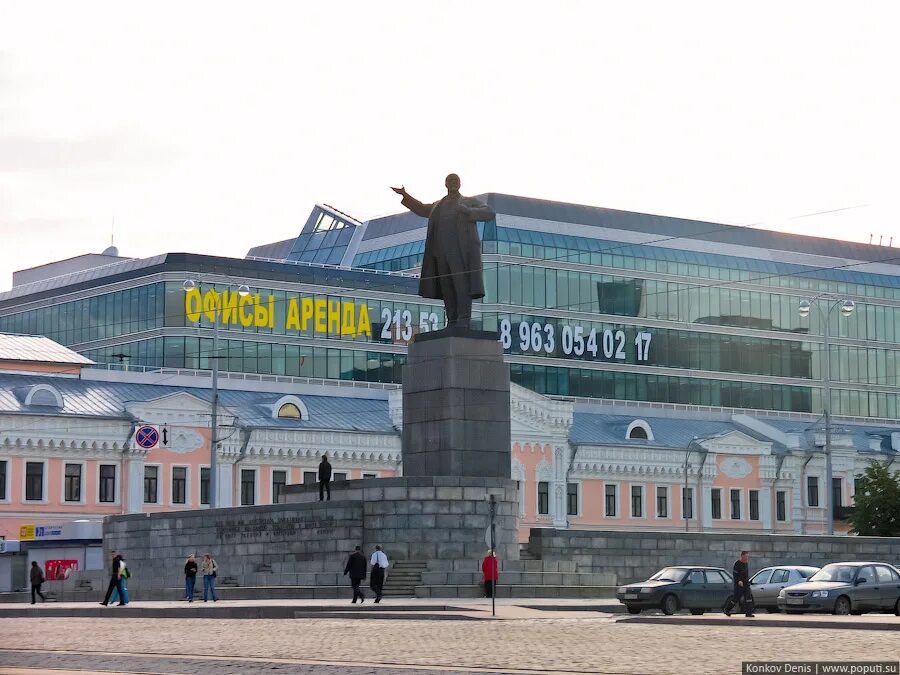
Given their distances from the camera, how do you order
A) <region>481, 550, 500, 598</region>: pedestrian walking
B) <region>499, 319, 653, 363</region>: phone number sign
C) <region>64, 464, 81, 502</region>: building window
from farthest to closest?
<region>499, 319, 653, 363</region>: phone number sign < <region>64, 464, 81, 502</region>: building window < <region>481, 550, 500, 598</region>: pedestrian walking

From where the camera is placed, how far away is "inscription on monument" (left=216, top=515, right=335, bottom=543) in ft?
161

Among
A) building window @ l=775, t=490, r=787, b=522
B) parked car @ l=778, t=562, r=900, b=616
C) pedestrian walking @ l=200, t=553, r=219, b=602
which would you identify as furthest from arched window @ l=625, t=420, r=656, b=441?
parked car @ l=778, t=562, r=900, b=616

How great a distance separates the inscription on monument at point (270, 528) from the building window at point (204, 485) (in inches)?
1203

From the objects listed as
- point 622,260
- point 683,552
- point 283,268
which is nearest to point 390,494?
point 683,552

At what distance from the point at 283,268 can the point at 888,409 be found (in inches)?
1914

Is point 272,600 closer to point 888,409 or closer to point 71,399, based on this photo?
point 71,399

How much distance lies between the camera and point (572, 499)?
3708 inches

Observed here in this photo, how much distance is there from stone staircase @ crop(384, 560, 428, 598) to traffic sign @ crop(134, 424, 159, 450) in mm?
32603

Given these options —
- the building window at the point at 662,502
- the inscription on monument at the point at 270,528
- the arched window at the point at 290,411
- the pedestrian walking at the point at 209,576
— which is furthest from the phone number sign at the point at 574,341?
the pedestrian walking at the point at 209,576

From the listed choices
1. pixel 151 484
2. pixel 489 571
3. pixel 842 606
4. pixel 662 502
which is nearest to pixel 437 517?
pixel 489 571

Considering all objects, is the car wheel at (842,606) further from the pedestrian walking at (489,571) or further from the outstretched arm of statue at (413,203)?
the outstretched arm of statue at (413,203)

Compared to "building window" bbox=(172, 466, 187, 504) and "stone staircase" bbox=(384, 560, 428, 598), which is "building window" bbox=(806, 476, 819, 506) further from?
"stone staircase" bbox=(384, 560, 428, 598)

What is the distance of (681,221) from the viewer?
402 ft

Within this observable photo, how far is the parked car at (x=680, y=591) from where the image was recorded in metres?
42.2
